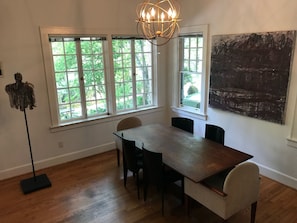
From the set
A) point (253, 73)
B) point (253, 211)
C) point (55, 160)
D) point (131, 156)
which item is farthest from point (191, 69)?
point (55, 160)

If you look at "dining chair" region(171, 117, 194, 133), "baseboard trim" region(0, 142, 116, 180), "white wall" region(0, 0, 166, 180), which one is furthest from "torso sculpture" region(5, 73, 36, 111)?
"dining chair" region(171, 117, 194, 133)

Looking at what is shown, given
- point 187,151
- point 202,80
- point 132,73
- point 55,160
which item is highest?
point 132,73

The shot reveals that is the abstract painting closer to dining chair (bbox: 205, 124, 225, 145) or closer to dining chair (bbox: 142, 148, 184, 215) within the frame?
dining chair (bbox: 205, 124, 225, 145)

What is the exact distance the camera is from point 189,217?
2.93 metres

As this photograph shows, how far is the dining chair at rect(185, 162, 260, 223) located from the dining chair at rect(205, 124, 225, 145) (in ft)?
3.01

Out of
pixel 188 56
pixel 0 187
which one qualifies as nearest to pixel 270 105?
pixel 188 56

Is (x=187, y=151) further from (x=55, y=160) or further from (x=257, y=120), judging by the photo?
(x=55, y=160)

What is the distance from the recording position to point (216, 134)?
11.4ft

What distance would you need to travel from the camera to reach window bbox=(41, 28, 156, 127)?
4.09 meters

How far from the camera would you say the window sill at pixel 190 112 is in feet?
15.7

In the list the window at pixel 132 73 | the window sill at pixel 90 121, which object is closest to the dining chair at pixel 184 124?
the window sill at pixel 90 121

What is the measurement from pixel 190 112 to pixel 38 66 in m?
2.95

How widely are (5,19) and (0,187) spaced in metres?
2.50

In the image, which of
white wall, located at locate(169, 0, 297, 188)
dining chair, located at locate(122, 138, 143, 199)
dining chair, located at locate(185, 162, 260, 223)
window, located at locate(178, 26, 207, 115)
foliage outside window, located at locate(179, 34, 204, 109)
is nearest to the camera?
dining chair, located at locate(185, 162, 260, 223)
